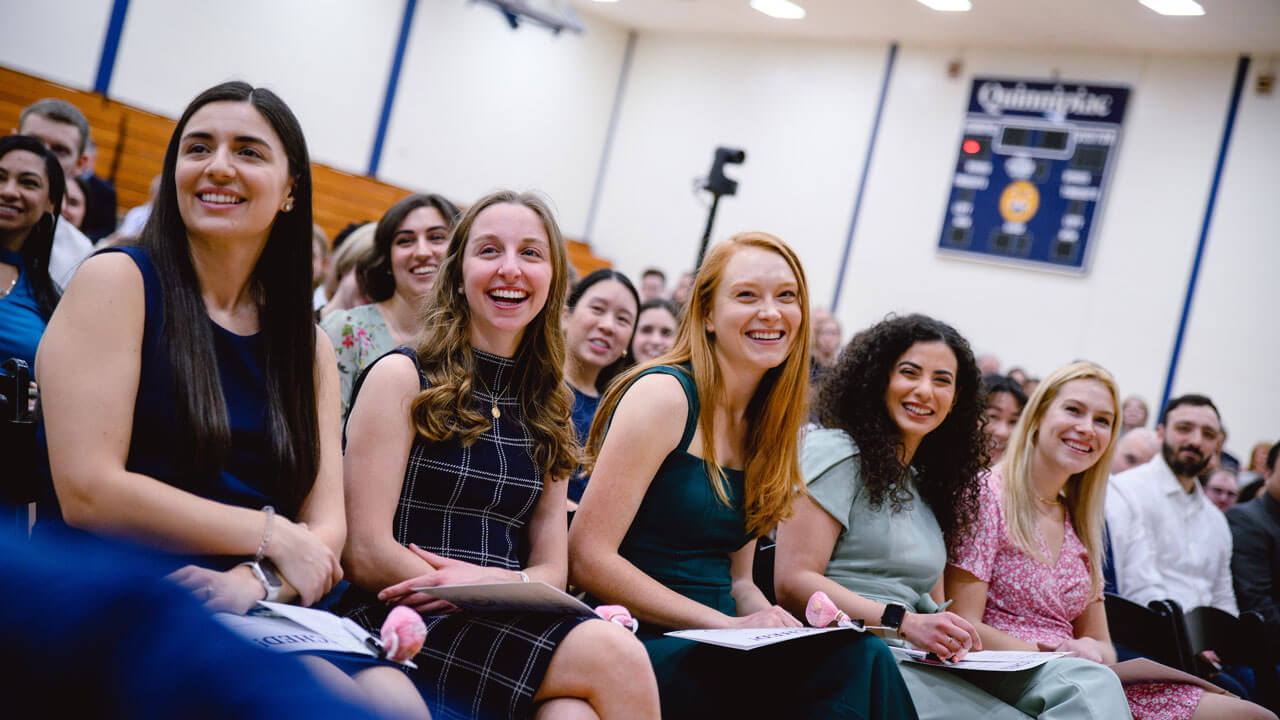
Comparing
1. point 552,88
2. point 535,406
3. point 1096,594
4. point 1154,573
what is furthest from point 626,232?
point 535,406

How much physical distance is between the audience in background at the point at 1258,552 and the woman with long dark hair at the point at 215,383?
13.1 feet

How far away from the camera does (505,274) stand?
74.8 inches

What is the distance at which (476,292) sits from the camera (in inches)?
75.2

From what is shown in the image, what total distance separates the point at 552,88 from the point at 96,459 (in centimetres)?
1046

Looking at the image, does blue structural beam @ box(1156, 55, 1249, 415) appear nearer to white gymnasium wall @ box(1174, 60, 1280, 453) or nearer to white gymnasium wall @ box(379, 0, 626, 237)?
white gymnasium wall @ box(1174, 60, 1280, 453)

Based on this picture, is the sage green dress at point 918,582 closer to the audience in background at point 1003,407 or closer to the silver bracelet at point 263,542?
the silver bracelet at point 263,542

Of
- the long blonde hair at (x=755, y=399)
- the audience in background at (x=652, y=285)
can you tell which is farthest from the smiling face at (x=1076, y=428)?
the audience in background at (x=652, y=285)

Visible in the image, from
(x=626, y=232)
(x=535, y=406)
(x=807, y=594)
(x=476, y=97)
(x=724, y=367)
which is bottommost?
(x=807, y=594)

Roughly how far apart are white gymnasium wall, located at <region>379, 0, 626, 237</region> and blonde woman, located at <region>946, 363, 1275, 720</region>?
761 centimetres

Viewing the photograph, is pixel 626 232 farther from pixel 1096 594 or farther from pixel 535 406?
pixel 535 406

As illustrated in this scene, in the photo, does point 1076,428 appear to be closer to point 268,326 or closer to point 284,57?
point 268,326

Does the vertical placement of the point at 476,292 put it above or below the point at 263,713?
above

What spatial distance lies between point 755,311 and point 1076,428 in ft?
4.36

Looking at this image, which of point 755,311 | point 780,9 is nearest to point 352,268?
point 755,311
